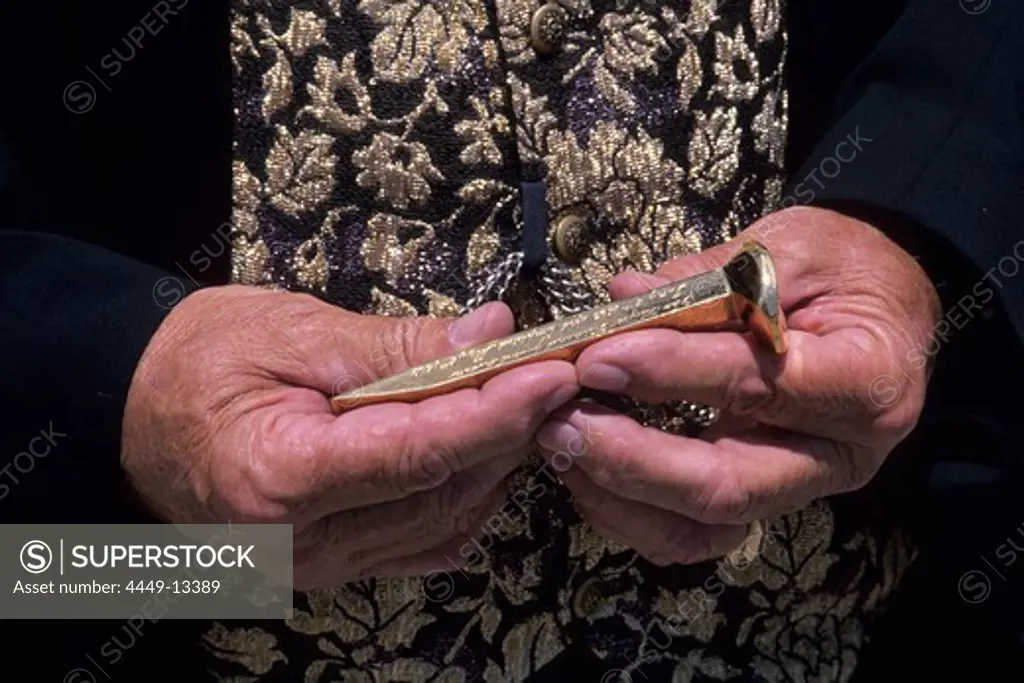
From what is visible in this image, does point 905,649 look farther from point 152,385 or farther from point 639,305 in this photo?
point 152,385

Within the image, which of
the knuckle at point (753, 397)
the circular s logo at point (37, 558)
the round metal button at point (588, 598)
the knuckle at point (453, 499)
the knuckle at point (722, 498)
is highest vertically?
the knuckle at point (753, 397)

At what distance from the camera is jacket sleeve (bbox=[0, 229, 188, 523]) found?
75 centimetres

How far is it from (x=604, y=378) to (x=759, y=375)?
3.6 inches

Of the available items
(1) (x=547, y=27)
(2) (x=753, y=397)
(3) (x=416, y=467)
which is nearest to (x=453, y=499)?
(3) (x=416, y=467)

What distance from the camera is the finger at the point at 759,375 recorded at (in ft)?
2.18

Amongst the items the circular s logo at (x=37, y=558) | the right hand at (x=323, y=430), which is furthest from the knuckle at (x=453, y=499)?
the circular s logo at (x=37, y=558)

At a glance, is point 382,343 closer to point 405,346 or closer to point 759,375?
point 405,346

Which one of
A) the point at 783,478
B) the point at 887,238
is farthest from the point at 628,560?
the point at 887,238

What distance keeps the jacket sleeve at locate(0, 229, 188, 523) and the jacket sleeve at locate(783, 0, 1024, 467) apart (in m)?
0.42

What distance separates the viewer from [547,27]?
2.56ft

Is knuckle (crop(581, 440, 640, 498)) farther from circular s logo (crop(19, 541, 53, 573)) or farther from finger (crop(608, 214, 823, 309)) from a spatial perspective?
circular s logo (crop(19, 541, 53, 573))

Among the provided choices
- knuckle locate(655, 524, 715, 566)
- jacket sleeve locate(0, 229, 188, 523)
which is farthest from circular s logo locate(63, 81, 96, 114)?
knuckle locate(655, 524, 715, 566)

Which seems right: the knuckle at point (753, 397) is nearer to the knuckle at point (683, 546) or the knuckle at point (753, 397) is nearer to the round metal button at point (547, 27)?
the knuckle at point (683, 546)

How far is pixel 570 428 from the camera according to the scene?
0.69 m
